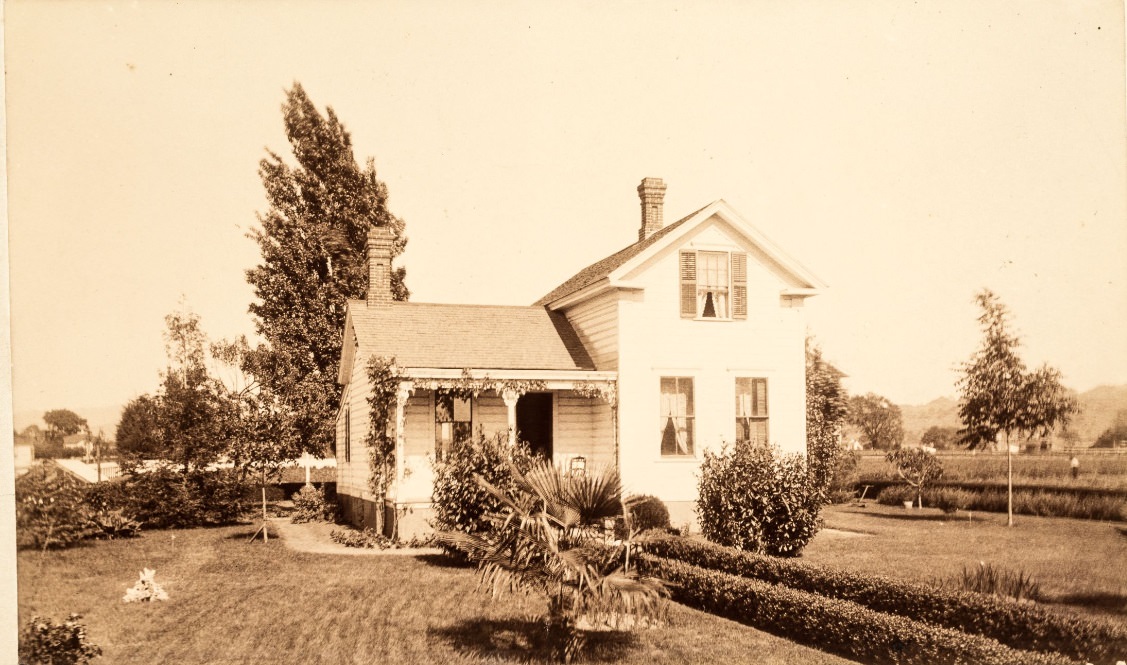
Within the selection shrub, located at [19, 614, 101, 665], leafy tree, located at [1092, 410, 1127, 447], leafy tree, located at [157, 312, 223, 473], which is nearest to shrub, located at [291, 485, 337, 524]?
leafy tree, located at [157, 312, 223, 473]

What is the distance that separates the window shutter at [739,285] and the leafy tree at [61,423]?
14.1 metres

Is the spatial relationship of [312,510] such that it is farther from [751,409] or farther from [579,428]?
[751,409]

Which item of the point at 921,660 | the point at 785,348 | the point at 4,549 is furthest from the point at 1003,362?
the point at 4,549

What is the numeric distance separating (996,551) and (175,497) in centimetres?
2105

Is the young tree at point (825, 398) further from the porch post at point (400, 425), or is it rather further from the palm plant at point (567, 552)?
the palm plant at point (567, 552)

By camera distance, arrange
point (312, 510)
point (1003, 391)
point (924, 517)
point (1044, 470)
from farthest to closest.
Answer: point (1044, 470) < point (312, 510) < point (924, 517) < point (1003, 391)

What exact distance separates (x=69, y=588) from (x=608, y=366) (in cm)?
1188

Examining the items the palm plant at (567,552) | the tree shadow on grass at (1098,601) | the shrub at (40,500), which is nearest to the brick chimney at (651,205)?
the tree shadow on grass at (1098,601)

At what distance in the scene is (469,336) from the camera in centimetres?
2253

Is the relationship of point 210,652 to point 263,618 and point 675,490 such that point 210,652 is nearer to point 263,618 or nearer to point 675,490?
point 263,618

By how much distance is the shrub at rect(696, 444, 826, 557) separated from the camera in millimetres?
16094

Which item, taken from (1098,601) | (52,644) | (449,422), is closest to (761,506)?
(1098,601)

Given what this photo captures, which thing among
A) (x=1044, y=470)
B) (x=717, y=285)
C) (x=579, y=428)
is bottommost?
(x=1044, y=470)

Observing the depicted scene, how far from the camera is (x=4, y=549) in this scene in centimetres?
1099
